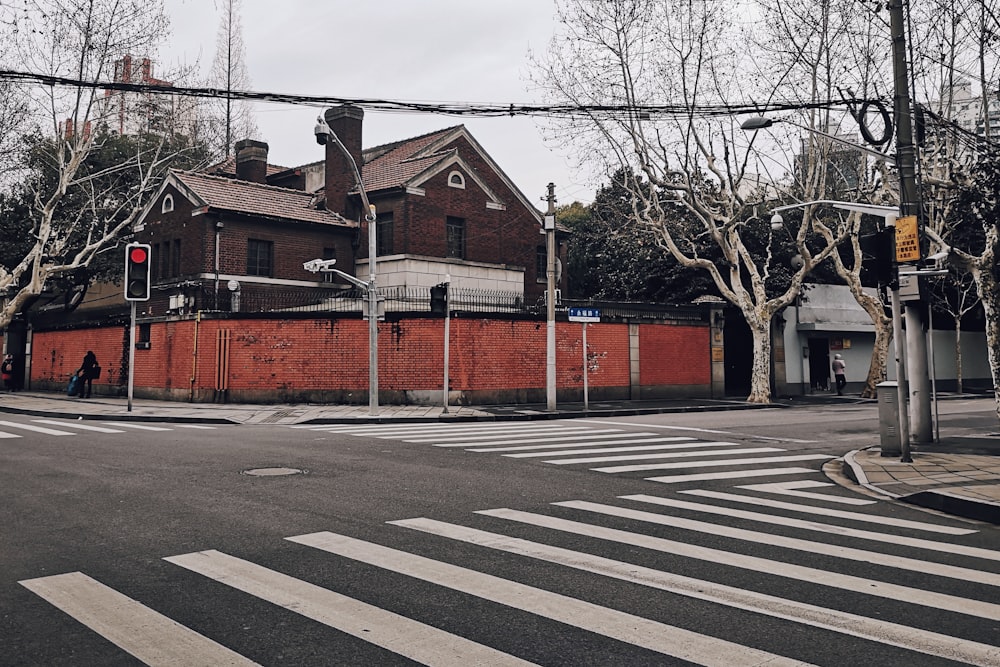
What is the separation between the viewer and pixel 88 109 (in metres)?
29.5

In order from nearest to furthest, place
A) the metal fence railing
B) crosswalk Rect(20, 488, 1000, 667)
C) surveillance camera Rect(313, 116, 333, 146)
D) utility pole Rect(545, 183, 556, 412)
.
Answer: crosswalk Rect(20, 488, 1000, 667)
surveillance camera Rect(313, 116, 333, 146)
utility pole Rect(545, 183, 556, 412)
the metal fence railing

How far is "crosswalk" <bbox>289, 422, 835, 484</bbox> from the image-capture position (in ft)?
35.3

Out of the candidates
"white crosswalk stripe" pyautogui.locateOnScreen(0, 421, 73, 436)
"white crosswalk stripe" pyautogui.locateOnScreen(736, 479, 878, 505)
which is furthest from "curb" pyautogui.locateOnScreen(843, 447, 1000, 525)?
"white crosswalk stripe" pyautogui.locateOnScreen(0, 421, 73, 436)

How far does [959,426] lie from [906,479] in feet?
29.4

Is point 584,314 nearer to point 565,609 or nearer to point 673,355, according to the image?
point 673,355

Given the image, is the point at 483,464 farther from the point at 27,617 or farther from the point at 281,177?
the point at 281,177

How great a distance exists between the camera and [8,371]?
108 ft

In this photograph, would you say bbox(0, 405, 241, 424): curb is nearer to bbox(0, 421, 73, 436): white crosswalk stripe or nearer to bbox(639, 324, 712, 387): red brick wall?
bbox(0, 421, 73, 436): white crosswalk stripe

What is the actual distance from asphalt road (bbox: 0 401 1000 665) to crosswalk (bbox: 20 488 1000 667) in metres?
0.02

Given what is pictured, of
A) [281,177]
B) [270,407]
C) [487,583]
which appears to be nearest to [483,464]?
[487,583]

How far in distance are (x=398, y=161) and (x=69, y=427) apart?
74.2 feet

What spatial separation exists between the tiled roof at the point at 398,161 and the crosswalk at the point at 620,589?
27192 mm

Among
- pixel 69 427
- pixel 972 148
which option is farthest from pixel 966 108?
pixel 69 427

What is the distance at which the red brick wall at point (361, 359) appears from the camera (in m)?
24.0
